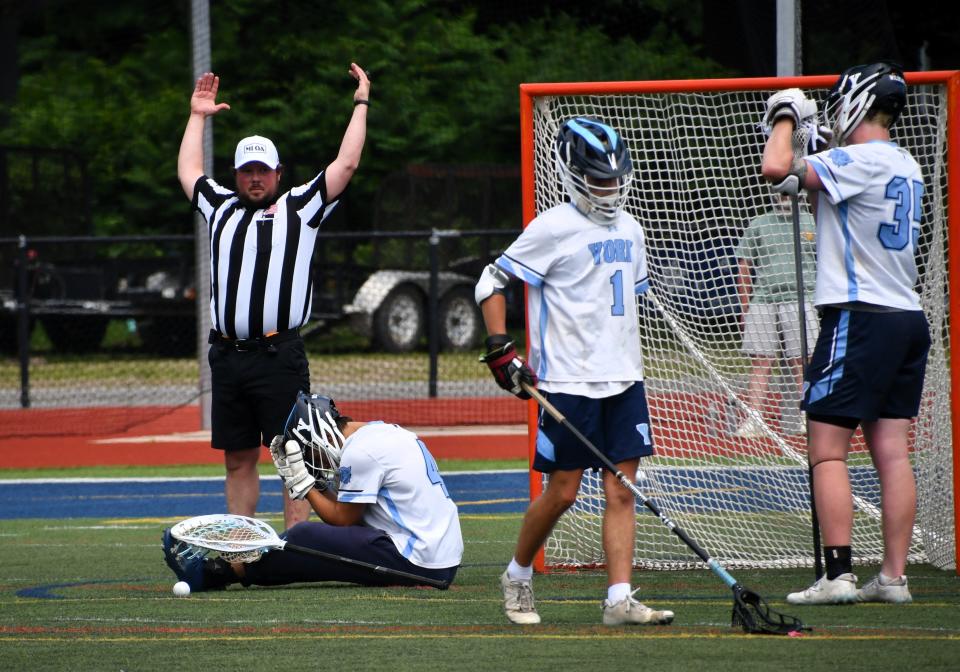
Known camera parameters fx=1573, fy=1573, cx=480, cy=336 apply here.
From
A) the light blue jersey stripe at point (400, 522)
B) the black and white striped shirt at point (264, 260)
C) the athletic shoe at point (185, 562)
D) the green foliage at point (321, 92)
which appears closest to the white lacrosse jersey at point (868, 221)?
the light blue jersey stripe at point (400, 522)

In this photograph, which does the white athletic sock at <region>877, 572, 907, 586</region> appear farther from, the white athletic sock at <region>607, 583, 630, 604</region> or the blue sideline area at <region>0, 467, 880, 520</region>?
the blue sideline area at <region>0, 467, 880, 520</region>

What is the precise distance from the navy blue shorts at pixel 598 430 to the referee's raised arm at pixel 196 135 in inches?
97.7

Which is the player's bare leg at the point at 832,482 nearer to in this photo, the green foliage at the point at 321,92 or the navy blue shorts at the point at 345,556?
the navy blue shorts at the point at 345,556

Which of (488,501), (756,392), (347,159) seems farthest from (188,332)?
(347,159)

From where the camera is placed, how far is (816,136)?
6.30m

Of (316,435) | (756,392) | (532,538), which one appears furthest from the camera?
(756,392)

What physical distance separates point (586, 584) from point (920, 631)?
178 cm

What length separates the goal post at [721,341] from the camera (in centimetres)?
708

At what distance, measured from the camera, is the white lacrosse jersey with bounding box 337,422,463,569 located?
6434mm

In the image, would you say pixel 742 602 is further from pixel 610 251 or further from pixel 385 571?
pixel 385 571

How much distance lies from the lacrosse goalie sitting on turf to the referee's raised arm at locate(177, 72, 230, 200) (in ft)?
4.53

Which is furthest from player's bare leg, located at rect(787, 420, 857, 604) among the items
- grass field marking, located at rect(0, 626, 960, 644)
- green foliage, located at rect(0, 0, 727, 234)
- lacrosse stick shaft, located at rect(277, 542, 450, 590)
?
green foliage, located at rect(0, 0, 727, 234)

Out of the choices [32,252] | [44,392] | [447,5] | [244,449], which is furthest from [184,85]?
[244,449]

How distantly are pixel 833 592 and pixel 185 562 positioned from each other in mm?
2628
